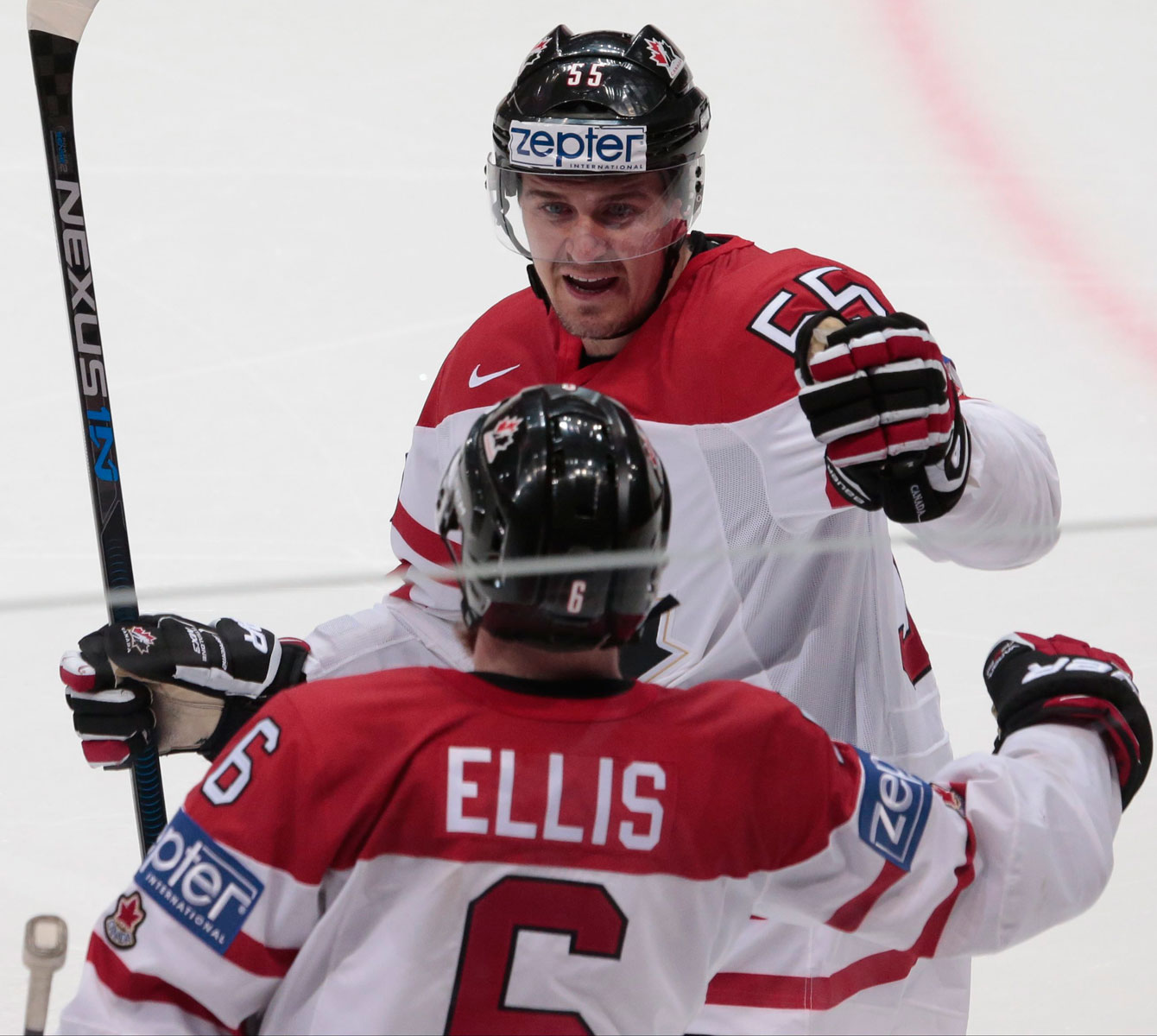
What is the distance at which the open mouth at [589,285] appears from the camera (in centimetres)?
225

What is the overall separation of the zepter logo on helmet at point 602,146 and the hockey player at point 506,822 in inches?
37.6

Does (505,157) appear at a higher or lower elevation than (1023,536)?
higher

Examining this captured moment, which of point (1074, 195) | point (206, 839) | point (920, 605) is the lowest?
point (920, 605)

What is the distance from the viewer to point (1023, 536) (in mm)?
2037

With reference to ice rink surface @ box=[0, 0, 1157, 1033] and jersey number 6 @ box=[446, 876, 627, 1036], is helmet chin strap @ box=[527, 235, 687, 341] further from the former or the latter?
jersey number 6 @ box=[446, 876, 627, 1036]

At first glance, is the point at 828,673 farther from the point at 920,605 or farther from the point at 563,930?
the point at 920,605

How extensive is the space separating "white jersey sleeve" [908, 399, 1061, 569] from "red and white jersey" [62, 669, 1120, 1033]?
2.28 feet

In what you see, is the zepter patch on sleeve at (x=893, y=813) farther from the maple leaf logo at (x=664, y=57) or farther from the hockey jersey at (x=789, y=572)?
the maple leaf logo at (x=664, y=57)

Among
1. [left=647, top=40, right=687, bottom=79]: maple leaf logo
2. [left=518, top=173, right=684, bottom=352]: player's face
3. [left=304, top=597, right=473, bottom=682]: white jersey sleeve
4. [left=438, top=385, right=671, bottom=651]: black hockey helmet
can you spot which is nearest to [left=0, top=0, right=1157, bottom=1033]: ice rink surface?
[left=304, top=597, right=473, bottom=682]: white jersey sleeve

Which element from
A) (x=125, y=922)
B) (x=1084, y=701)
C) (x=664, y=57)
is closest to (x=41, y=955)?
(x=125, y=922)

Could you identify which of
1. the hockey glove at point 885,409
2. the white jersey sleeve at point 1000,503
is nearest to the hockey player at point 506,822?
the hockey glove at point 885,409

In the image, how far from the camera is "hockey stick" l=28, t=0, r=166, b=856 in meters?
2.23

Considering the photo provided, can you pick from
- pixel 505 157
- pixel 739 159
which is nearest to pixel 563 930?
pixel 505 157

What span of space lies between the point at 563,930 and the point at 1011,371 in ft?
11.0
